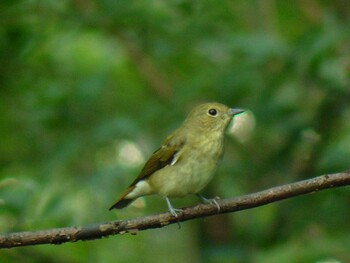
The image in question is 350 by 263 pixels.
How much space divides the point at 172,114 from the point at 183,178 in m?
1.74

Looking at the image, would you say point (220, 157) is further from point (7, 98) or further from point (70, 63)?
point (70, 63)

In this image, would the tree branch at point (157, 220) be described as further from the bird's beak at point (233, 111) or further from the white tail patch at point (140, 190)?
the bird's beak at point (233, 111)

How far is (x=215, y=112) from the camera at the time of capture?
18.5 feet

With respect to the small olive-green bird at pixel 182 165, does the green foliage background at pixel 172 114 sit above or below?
A: above

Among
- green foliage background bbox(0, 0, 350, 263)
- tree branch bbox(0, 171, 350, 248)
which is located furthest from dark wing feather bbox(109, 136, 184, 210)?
tree branch bbox(0, 171, 350, 248)

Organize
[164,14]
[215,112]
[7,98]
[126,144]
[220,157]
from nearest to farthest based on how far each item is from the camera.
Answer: [220,157] < [215,112] < [164,14] < [7,98] < [126,144]

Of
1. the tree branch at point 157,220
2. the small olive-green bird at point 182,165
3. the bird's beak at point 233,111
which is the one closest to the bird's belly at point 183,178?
the small olive-green bird at point 182,165

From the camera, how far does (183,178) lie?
16.1ft

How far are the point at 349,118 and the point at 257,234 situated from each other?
1223mm

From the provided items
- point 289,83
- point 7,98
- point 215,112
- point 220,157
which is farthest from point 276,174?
point 7,98

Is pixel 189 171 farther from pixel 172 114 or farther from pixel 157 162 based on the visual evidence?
pixel 172 114

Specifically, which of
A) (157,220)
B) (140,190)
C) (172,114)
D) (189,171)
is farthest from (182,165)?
(172,114)

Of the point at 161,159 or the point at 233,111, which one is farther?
the point at 233,111

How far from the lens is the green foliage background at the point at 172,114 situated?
19.0 feet
